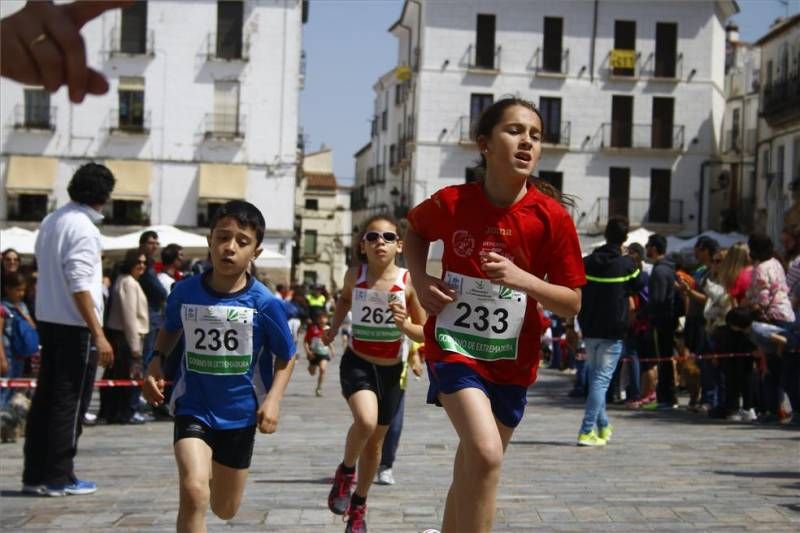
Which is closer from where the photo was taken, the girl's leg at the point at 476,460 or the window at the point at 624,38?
the girl's leg at the point at 476,460

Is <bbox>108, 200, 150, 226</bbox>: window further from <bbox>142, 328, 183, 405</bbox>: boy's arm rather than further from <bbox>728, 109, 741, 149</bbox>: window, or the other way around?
<bbox>142, 328, 183, 405</bbox>: boy's arm

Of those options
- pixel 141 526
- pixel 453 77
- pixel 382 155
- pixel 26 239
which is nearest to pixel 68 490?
pixel 141 526

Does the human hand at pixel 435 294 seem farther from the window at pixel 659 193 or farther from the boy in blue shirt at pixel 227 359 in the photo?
the window at pixel 659 193

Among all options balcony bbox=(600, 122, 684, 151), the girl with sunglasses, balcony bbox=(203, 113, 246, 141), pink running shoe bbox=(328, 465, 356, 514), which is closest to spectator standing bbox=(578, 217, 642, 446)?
the girl with sunglasses

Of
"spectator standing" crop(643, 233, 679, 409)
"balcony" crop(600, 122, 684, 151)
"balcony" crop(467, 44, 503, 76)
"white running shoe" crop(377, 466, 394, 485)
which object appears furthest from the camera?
"balcony" crop(600, 122, 684, 151)

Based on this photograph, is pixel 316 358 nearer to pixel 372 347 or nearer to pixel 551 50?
pixel 372 347

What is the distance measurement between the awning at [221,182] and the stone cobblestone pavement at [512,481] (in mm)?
37569

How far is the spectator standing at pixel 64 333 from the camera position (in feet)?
30.2

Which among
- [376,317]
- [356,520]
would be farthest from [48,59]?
[376,317]

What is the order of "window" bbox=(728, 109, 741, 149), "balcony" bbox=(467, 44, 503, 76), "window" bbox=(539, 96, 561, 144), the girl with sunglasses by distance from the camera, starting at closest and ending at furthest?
1. the girl with sunglasses
2. "balcony" bbox=(467, 44, 503, 76)
3. "window" bbox=(539, 96, 561, 144)
4. "window" bbox=(728, 109, 741, 149)

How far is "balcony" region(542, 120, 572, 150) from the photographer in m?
60.5

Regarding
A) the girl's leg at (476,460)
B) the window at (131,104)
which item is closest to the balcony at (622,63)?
the window at (131,104)

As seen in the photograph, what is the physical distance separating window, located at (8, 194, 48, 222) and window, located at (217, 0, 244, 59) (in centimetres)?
881

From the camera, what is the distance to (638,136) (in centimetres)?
6103
